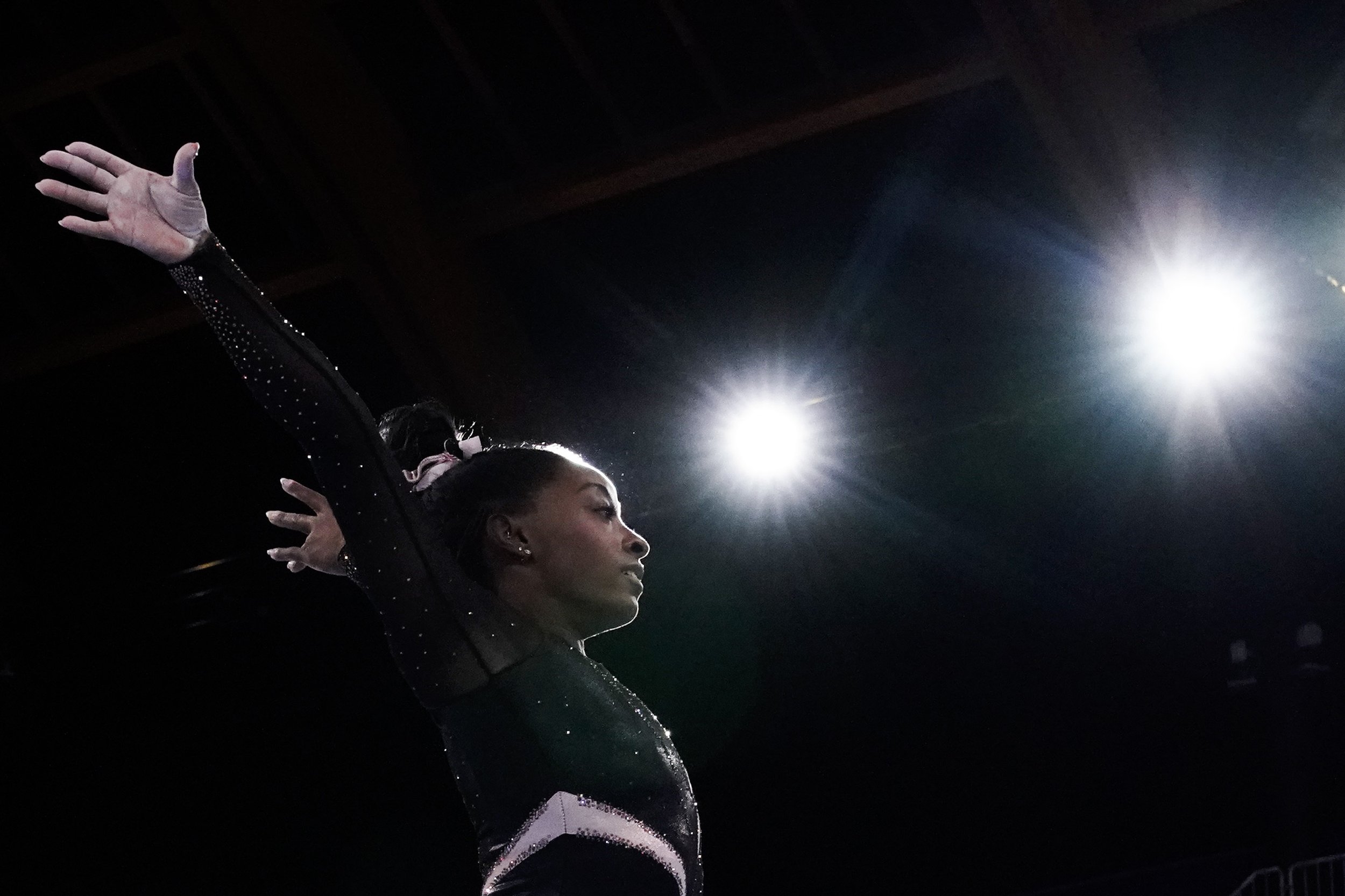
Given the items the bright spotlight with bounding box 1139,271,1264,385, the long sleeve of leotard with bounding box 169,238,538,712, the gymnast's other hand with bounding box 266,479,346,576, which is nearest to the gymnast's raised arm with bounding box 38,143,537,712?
the long sleeve of leotard with bounding box 169,238,538,712

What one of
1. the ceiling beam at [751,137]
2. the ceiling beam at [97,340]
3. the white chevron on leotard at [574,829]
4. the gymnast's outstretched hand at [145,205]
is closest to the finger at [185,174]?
the gymnast's outstretched hand at [145,205]

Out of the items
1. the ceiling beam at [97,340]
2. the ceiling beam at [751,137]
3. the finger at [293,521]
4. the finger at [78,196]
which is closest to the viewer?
the finger at [78,196]

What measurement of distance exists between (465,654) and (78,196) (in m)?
0.70

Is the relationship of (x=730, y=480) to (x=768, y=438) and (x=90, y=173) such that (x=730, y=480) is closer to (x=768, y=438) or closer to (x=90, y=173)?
(x=768, y=438)

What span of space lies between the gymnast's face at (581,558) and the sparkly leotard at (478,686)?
0.15 meters

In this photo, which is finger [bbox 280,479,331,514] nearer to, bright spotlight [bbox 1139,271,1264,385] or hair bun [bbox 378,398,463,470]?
hair bun [bbox 378,398,463,470]

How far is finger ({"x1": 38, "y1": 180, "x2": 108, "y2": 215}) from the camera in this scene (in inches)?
58.9

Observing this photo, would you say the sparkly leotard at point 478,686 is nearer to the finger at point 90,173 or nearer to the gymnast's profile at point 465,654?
the gymnast's profile at point 465,654

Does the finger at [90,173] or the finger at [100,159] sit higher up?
the finger at [100,159]

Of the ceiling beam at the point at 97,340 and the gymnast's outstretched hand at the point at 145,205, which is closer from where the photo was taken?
the gymnast's outstretched hand at the point at 145,205

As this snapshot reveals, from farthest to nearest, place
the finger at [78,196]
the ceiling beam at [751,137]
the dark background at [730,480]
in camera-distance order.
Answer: the dark background at [730,480] → the ceiling beam at [751,137] → the finger at [78,196]

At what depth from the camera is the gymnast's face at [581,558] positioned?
1775 millimetres

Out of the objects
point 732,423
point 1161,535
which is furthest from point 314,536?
point 1161,535

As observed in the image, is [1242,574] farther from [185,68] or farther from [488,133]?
[185,68]
